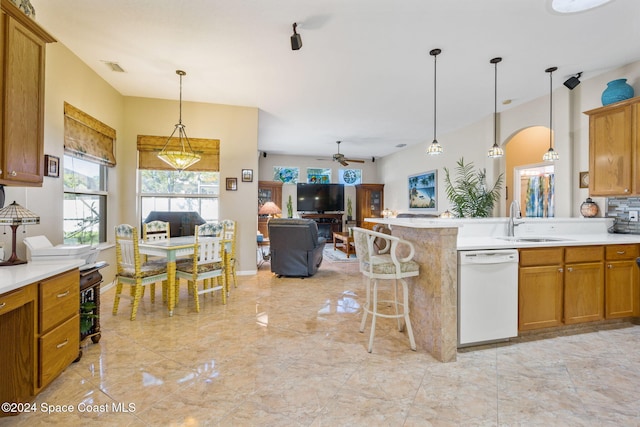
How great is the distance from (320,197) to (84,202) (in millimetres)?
6242

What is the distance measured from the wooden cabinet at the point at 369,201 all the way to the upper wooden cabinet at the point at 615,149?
614 cm

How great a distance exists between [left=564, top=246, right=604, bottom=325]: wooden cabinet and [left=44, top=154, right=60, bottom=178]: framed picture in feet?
16.7

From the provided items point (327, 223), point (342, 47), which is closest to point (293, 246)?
point (342, 47)

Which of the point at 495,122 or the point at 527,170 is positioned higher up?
the point at 495,122

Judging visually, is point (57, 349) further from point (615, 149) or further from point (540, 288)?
point (615, 149)

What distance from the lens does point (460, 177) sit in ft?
19.2

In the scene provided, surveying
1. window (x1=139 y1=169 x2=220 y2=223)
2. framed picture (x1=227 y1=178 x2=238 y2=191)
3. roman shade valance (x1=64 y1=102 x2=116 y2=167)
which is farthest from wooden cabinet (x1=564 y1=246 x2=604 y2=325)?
roman shade valance (x1=64 y1=102 x2=116 y2=167)

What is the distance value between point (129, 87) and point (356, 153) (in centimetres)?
630

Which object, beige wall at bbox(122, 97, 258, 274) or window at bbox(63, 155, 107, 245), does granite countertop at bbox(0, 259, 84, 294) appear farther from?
beige wall at bbox(122, 97, 258, 274)

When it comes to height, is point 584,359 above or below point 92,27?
below

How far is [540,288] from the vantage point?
2.46 metres

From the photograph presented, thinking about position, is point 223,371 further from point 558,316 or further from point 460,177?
point 460,177

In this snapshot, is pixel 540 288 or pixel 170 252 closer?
pixel 540 288

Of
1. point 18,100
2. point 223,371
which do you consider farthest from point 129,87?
point 223,371
